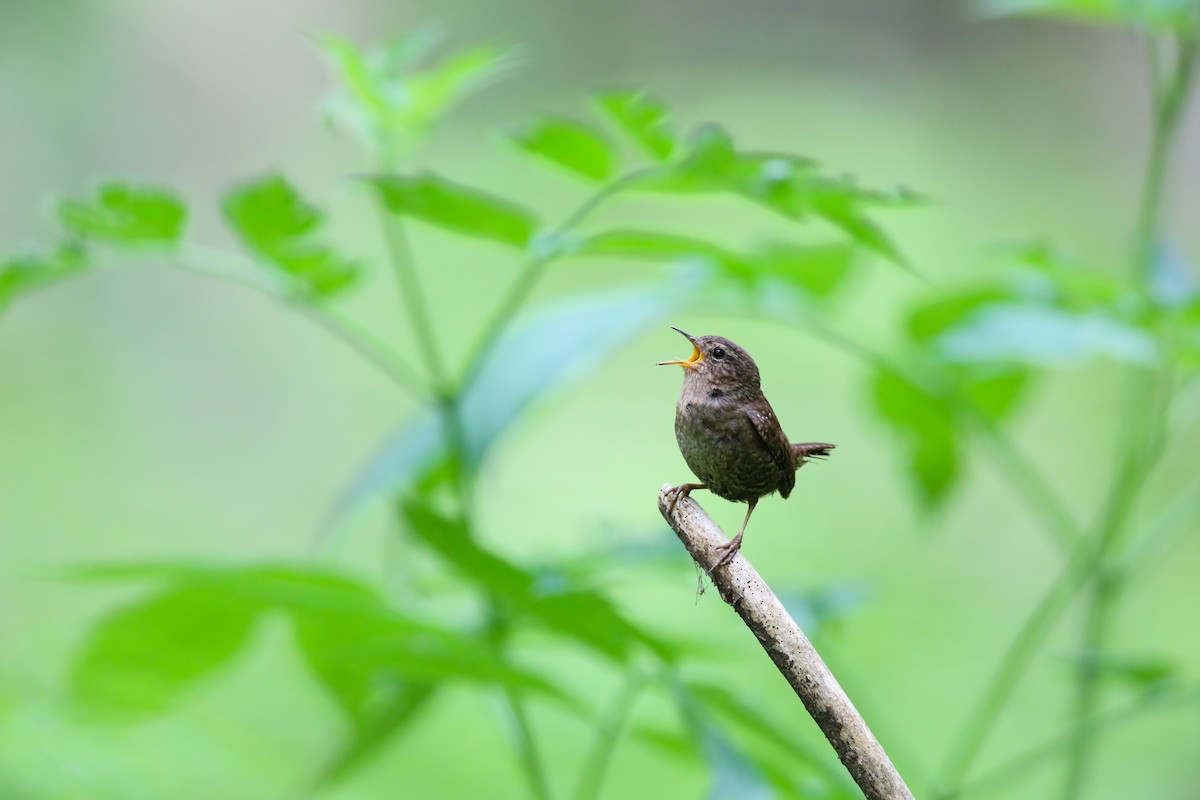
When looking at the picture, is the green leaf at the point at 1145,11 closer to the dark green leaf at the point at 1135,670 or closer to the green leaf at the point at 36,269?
the dark green leaf at the point at 1135,670

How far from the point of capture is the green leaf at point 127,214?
69.7 inches

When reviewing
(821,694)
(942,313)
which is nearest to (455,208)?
(821,694)

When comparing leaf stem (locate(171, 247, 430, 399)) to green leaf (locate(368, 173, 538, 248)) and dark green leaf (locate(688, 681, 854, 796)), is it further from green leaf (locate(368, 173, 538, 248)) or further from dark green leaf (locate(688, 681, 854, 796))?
dark green leaf (locate(688, 681, 854, 796))

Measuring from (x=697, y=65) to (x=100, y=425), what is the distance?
20.1ft

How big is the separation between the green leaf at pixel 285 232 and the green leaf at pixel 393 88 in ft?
0.61

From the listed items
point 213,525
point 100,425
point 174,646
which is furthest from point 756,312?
point 100,425

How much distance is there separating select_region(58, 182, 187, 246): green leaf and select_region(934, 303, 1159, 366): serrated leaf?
1.44 m

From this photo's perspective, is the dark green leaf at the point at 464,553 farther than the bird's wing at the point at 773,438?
Yes

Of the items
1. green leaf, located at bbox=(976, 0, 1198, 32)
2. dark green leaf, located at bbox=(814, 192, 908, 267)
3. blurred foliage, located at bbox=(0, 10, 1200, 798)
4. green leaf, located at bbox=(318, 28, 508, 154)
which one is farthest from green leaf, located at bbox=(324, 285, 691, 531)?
green leaf, located at bbox=(976, 0, 1198, 32)

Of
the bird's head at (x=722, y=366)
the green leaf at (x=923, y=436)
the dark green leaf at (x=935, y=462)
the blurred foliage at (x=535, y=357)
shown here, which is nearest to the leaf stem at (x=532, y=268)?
the blurred foliage at (x=535, y=357)

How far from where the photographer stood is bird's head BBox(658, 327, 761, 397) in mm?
1325

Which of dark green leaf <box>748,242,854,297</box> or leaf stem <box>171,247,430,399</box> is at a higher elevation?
leaf stem <box>171,247,430,399</box>

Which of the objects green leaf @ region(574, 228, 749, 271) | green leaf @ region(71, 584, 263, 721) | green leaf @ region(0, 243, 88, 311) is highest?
green leaf @ region(0, 243, 88, 311)

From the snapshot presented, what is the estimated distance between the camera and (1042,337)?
2225 millimetres
